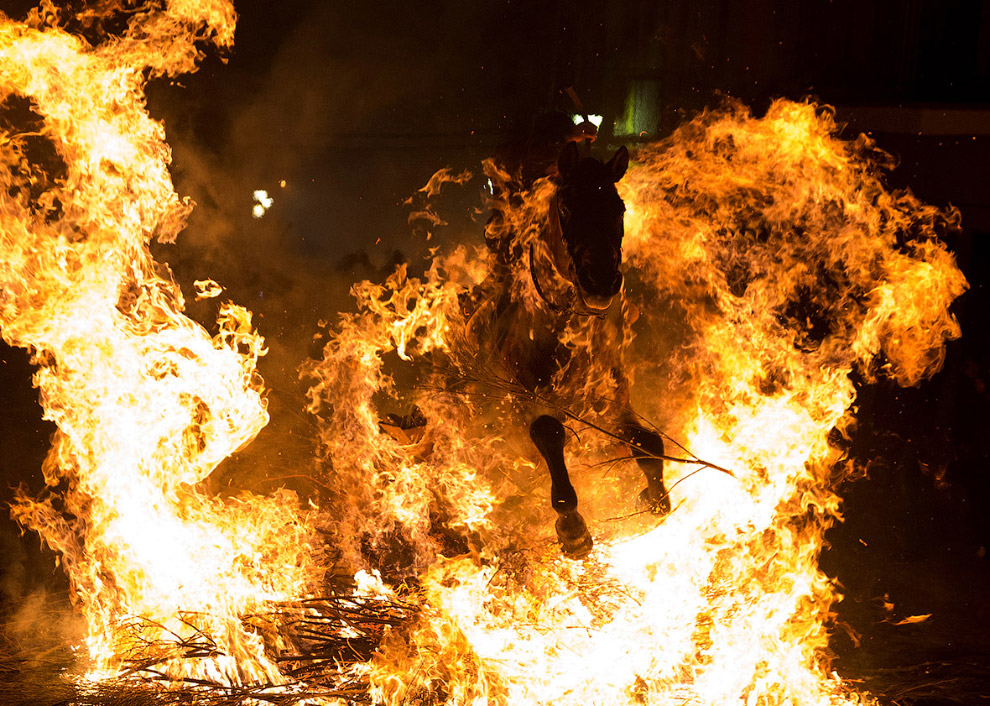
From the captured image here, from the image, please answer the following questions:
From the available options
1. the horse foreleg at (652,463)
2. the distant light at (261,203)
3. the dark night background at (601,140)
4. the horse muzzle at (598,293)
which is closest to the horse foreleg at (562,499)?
the horse foreleg at (652,463)

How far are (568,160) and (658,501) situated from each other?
2.10 m

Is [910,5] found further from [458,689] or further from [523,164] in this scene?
[458,689]

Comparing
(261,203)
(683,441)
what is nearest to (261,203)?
(261,203)

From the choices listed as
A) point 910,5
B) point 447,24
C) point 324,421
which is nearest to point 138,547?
point 324,421

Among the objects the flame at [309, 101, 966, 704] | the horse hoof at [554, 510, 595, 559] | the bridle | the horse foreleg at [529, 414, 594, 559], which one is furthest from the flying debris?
the horse hoof at [554, 510, 595, 559]

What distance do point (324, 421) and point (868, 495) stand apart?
4.73 meters

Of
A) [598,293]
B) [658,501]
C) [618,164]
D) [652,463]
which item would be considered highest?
[618,164]

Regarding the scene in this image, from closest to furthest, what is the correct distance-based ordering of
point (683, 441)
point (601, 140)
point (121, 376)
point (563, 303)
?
1. point (563, 303)
2. point (121, 376)
3. point (683, 441)
4. point (601, 140)

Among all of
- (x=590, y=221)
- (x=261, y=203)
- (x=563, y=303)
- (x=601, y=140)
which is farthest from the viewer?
(x=261, y=203)

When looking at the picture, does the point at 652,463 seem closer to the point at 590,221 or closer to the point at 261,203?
the point at 590,221

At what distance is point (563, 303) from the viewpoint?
14.6ft

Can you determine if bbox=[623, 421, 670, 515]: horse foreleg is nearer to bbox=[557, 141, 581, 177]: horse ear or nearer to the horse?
the horse

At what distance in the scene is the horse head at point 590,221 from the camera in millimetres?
4094

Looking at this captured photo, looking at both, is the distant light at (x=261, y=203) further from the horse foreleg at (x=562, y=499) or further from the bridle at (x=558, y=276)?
the horse foreleg at (x=562, y=499)
